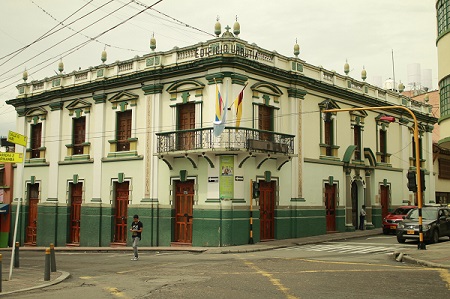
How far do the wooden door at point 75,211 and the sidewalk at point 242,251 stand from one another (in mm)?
2121

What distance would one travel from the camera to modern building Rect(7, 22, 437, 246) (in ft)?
79.6

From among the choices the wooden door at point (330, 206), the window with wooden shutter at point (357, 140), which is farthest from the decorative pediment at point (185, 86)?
the window with wooden shutter at point (357, 140)

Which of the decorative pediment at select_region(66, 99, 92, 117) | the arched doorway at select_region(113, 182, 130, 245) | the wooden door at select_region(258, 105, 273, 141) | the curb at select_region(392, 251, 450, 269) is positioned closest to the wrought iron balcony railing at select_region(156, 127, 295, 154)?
the wooden door at select_region(258, 105, 273, 141)

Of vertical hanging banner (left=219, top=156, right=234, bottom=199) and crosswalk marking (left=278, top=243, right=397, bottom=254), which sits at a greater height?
vertical hanging banner (left=219, top=156, right=234, bottom=199)

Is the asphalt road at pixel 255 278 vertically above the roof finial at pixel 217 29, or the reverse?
the roof finial at pixel 217 29

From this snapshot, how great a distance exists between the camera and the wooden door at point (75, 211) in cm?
3050

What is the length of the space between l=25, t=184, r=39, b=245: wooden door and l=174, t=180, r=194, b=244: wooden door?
38.2ft

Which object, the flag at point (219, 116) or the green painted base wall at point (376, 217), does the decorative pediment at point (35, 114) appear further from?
the green painted base wall at point (376, 217)

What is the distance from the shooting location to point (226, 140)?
23.4 metres

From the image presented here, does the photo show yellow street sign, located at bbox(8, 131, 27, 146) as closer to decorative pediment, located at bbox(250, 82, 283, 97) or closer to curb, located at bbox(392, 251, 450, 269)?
curb, located at bbox(392, 251, 450, 269)

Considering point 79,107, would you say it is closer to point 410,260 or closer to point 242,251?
point 242,251

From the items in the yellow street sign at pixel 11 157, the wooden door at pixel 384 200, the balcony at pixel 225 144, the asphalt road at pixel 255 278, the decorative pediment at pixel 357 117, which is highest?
the decorative pediment at pixel 357 117

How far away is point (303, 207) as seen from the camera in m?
27.9

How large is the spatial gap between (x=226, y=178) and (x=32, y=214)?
50.7 ft
